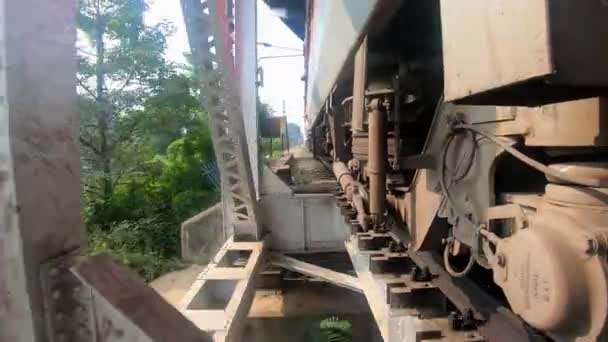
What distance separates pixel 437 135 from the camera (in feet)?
7.65

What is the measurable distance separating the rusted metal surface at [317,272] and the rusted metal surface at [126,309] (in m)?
3.59

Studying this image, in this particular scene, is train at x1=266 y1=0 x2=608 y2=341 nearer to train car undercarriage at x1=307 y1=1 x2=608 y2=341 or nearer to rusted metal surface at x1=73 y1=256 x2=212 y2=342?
train car undercarriage at x1=307 y1=1 x2=608 y2=341

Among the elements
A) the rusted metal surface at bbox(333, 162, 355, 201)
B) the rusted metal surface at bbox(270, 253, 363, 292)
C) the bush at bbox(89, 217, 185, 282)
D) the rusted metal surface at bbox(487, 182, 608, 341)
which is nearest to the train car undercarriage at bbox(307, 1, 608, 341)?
the rusted metal surface at bbox(487, 182, 608, 341)

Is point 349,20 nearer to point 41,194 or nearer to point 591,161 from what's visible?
point 591,161

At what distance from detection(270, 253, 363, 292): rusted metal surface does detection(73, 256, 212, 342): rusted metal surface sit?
141 inches

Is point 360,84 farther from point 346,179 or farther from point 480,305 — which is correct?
point 346,179

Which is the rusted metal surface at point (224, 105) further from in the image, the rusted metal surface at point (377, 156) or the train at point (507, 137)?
the rusted metal surface at point (377, 156)

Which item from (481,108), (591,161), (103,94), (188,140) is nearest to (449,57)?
(591,161)

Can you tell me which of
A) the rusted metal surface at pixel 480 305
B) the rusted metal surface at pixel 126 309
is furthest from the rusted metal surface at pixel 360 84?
the rusted metal surface at pixel 126 309

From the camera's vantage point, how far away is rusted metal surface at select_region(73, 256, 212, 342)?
3.69 ft

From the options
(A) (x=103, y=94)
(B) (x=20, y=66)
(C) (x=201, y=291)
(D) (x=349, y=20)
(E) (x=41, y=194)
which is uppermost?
(A) (x=103, y=94)

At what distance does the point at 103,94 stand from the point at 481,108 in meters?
13.1

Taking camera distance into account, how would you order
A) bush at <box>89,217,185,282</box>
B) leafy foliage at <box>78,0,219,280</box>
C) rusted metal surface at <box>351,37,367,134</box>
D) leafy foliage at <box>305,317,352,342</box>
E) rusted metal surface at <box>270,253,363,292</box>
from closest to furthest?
1. rusted metal surface at <box>351,37,367,134</box>
2. rusted metal surface at <box>270,253,363,292</box>
3. leafy foliage at <box>305,317,352,342</box>
4. bush at <box>89,217,185,282</box>
5. leafy foliage at <box>78,0,219,280</box>

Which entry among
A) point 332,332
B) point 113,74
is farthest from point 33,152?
point 113,74
